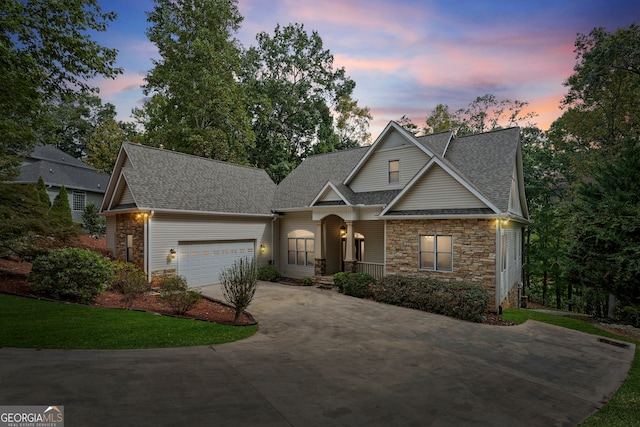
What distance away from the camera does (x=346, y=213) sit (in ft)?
56.4

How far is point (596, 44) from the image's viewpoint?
2006cm

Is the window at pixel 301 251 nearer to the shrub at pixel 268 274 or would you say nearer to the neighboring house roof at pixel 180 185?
the shrub at pixel 268 274

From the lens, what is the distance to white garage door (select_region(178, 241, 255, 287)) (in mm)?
16359

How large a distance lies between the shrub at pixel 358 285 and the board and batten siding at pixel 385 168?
5.16 m

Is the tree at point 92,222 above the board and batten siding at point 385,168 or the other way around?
the other way around

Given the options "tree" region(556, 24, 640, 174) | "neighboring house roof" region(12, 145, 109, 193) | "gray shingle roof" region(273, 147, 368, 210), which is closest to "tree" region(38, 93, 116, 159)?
"neighboring house roof" region(12, 145, 109, 193)

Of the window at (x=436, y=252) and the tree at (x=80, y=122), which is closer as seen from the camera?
the window at (x=436, y=252)

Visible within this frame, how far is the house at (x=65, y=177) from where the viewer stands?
95.1 ft

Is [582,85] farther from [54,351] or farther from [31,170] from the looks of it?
[31,170]

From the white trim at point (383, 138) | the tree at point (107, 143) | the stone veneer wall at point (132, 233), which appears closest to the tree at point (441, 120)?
the white trim at point (383, 138)

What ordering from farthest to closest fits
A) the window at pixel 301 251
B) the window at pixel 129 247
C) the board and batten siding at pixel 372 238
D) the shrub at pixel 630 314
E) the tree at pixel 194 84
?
the tree at pixel 194 84 → the window at pixel 301 251 → the board and batten siding at pixel 372 238 → the window at pixel 129 247 → the shrub at pixel 630 314

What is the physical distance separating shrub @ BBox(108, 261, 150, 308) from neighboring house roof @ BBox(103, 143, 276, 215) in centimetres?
274

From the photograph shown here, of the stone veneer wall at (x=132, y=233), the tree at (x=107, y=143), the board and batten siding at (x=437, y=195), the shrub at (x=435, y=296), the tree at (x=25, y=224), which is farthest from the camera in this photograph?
the tree at (x=107, y=143)

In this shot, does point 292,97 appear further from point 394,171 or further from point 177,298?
point 177,298
